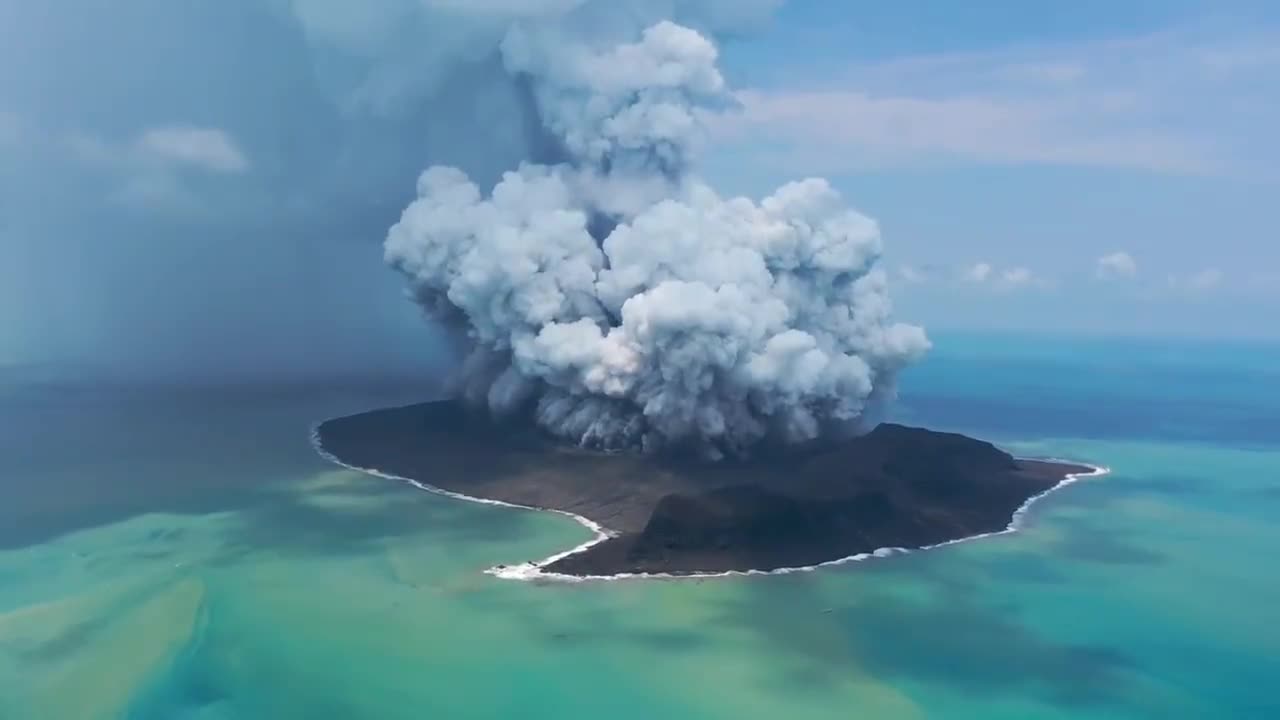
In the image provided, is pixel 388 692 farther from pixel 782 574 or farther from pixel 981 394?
pixel 981 394

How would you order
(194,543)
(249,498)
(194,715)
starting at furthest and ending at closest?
(249,498) → (194,543) → (194,715)

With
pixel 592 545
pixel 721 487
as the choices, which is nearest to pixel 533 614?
pixel 592 545

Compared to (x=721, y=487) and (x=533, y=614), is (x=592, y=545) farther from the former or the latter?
(x=533, y=614)

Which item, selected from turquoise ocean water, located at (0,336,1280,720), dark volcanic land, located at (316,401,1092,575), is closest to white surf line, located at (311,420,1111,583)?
dark volcanic land, located at (316,401,1092,575)

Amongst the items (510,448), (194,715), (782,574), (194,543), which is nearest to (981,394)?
(510,448)

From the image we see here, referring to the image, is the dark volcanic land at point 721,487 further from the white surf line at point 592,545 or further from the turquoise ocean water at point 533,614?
the turquoise ocean water at point 533,614

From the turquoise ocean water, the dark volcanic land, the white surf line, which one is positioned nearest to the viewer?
the turquoise ocean water

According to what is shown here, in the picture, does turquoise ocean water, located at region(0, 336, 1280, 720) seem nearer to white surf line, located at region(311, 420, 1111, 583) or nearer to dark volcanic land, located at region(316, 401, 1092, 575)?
white surf line, located at region(311, 420, 1111, 583)
